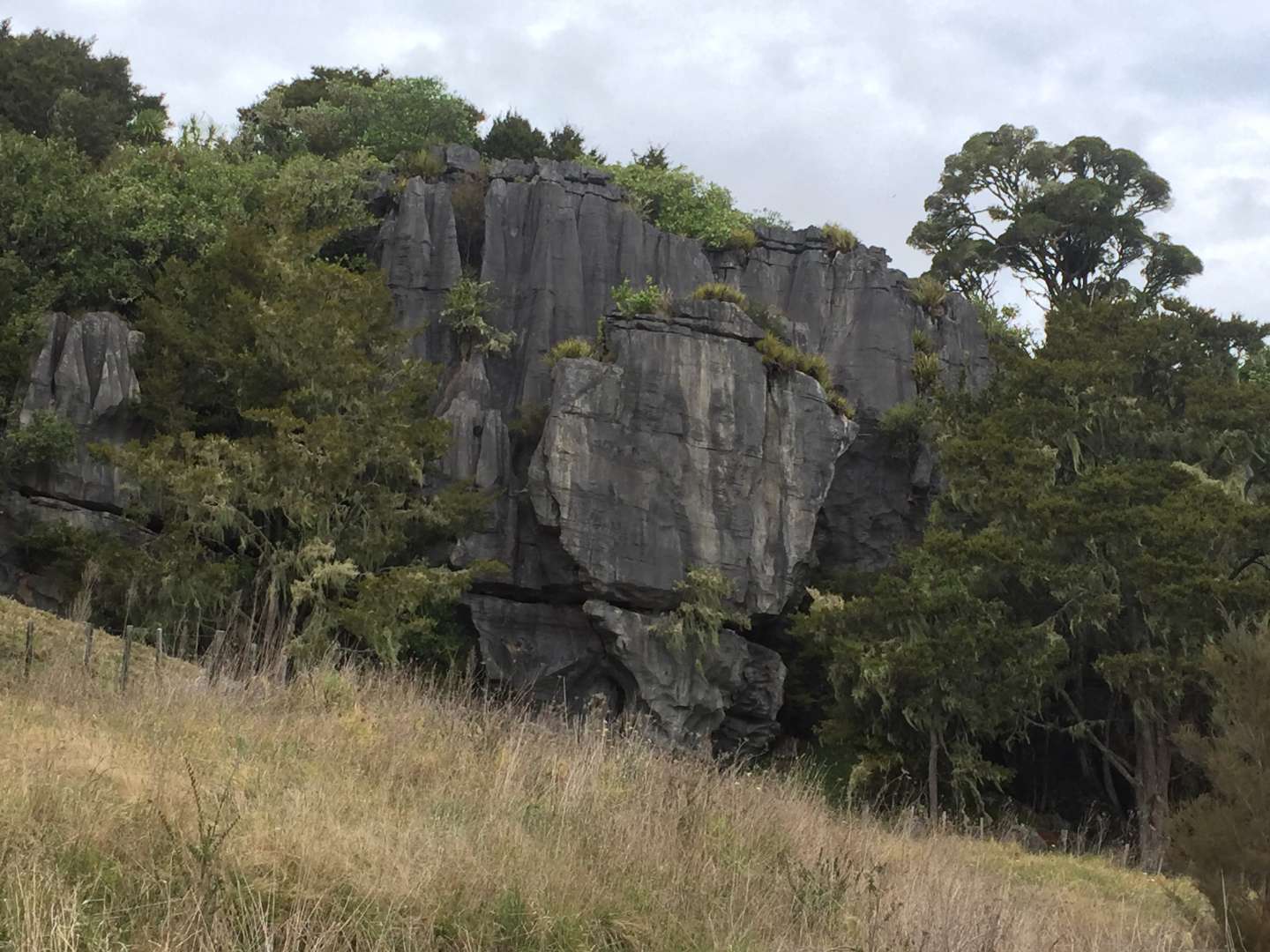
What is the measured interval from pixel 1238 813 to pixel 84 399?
19.3 meters

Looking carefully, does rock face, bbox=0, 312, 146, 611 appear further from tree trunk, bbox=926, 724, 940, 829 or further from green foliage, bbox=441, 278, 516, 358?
tree trunk, bbox=926, 724, 940, 829

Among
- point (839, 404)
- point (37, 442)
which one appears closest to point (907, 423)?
point (839, 404)

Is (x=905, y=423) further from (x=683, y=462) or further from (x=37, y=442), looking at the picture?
(x=37, y=442)

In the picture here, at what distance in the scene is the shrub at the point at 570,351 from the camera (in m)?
22.8

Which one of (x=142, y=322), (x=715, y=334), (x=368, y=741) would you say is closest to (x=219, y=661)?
(x=368, y=741)

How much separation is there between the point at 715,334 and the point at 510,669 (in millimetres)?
7619

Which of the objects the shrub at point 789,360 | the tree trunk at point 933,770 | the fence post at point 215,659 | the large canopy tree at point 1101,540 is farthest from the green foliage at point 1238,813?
the shrub at point 789,360

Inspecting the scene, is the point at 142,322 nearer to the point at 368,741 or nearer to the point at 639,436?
the point at 639,436

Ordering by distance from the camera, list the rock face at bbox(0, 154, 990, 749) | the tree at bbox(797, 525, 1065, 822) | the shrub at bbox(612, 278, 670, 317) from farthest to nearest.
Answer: the shrub at bbox(612, 278, 670, 317) < the rock face at bbox(0, 154, 990, 749) < the tree at bbox(797, 525, 1065, 822)

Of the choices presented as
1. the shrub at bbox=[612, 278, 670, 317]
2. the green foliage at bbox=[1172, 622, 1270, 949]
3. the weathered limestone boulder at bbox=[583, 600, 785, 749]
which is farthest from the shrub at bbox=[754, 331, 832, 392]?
the green foliage at bbox=[1172, 622, 1270, 949]

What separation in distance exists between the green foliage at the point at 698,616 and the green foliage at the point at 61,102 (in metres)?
18.1

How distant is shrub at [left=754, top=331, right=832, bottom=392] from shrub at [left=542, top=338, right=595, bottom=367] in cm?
342

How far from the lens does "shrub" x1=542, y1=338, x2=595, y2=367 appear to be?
22766 millimetres

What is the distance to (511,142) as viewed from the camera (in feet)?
107
